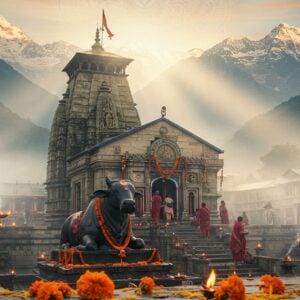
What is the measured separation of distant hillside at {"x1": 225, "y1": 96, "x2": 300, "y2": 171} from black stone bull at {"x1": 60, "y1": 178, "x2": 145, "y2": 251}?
87.8m

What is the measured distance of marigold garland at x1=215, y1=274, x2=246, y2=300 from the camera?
349 inches

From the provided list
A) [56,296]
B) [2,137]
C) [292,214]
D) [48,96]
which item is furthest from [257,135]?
[56,296]

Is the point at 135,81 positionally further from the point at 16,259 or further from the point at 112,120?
the point at 16,259

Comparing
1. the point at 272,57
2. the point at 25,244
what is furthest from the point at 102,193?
the point at 272,57

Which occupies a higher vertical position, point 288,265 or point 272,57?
point 272,57

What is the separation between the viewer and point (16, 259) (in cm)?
3130

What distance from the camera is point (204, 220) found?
29828 mm

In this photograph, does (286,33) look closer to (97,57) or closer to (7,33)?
(7,33)

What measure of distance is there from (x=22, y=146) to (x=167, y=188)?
102369 millimetres

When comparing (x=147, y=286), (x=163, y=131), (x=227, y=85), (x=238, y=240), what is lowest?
(x=147, y=286)

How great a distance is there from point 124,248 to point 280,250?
22723 millimetres

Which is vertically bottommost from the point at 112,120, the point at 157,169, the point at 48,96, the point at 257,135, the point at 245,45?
the point at 157,169

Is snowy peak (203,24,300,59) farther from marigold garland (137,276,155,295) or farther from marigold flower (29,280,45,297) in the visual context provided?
marigold flower (29,280,45,297)

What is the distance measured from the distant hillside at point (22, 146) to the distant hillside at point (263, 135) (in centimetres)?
4196
